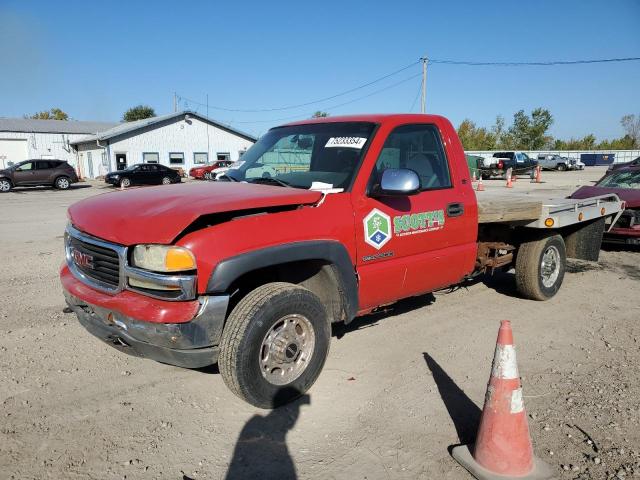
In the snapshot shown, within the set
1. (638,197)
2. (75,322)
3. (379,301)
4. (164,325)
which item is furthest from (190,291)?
(638,197)

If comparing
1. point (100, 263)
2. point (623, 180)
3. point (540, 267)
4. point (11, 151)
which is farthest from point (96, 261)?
point (11, 151)

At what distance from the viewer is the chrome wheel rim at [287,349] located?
129 inches

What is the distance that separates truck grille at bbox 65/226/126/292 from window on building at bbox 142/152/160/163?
37343 millimetres

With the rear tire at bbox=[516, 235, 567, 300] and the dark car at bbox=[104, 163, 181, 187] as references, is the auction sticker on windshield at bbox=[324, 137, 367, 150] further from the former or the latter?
the dark car at bbox=[104, 163, 181, 187]

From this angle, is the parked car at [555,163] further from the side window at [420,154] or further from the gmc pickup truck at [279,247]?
the gmc pickup truck at [279,247]

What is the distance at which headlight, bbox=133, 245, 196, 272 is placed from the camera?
2824 mm

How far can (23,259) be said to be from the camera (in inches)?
313

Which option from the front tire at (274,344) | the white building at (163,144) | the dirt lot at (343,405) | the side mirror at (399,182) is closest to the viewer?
the dirt lot at (343,405)

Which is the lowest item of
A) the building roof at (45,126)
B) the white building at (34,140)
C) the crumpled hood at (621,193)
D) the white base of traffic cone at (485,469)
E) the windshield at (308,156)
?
the white base of traffic cone at (485,469)

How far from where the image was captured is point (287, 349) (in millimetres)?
3355

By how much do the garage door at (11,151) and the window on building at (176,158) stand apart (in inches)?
498

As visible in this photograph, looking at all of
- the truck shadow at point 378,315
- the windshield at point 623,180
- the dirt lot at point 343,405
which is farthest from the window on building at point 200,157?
the truck shadow at point 378,315

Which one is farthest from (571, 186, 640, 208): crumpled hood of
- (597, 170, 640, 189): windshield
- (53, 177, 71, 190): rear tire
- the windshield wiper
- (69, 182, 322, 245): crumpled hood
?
(53, 177, 71, 190): rear tire

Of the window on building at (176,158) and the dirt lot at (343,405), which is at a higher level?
the window on building at (176,158)
